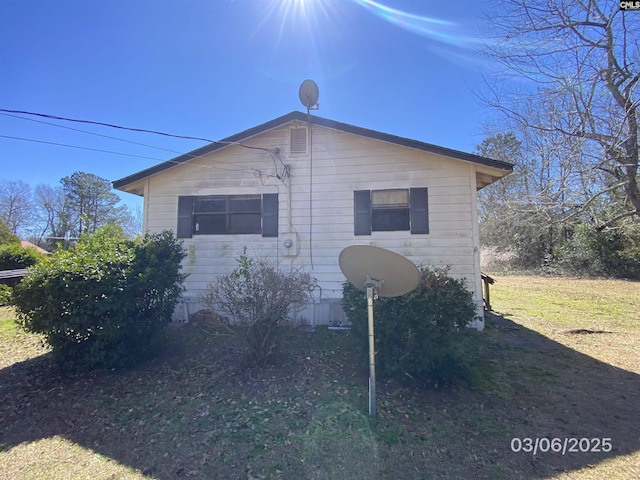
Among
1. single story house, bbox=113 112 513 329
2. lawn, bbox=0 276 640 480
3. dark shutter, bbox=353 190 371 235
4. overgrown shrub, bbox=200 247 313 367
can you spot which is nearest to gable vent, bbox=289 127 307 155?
single story house, bbox=113 112 513 329

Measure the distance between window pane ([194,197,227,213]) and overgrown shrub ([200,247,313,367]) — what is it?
9.88 feet

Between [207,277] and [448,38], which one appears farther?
[448,38]

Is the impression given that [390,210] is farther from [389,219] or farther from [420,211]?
[420,211]

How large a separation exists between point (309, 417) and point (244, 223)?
462 centimetres

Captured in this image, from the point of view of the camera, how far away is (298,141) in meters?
6.98

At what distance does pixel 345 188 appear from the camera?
6.73 m

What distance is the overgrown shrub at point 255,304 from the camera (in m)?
4.28

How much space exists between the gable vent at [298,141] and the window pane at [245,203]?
1.30 metres

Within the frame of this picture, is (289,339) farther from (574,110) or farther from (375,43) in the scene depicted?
(574,110)

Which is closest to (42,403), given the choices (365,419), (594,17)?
(365,419)

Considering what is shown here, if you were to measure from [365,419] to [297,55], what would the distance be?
7242 mm
